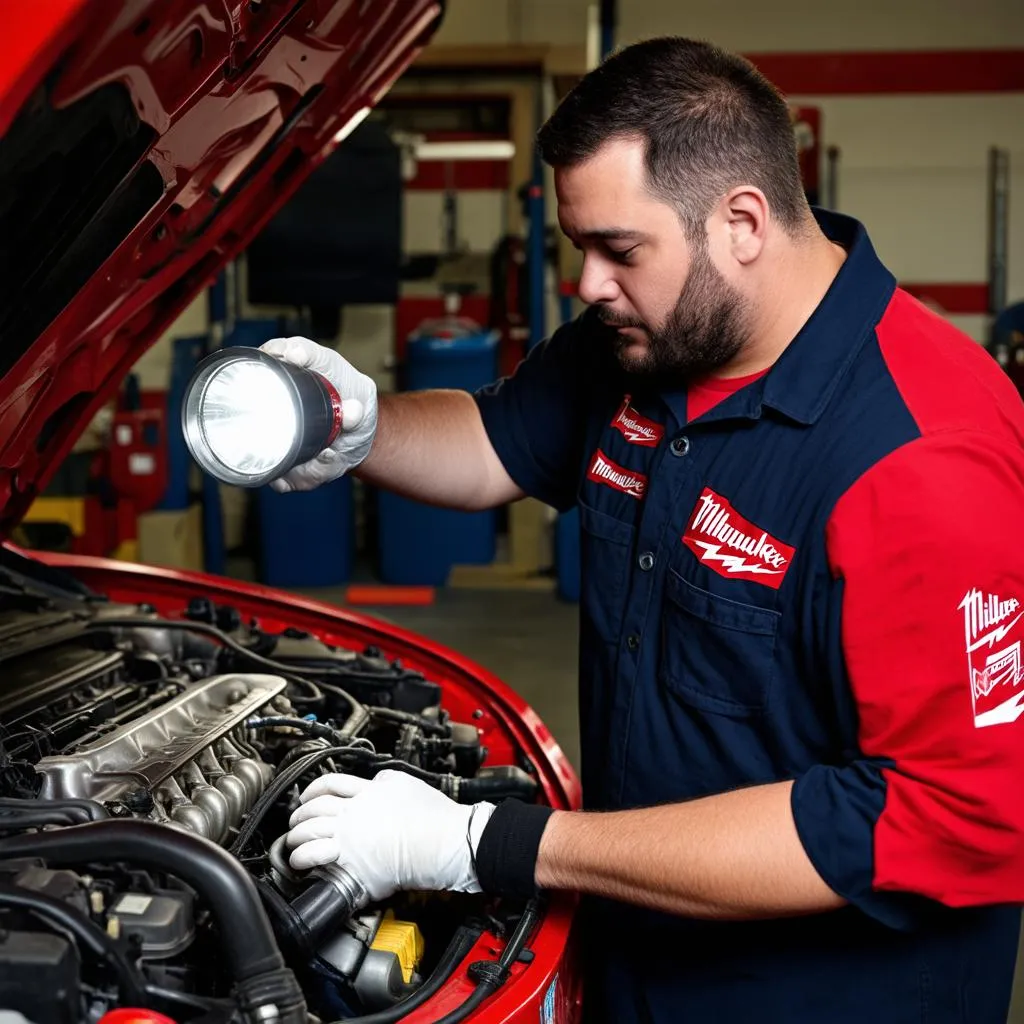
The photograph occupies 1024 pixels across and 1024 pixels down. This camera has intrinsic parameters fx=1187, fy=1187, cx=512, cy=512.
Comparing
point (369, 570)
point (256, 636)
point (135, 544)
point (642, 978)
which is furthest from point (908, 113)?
point (642, 978)

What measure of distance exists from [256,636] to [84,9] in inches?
58.6

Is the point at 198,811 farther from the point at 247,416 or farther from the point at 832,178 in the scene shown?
the point at 832,178

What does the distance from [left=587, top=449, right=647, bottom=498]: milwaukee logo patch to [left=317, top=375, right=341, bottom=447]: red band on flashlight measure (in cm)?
39

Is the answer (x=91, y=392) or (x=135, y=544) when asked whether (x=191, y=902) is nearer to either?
(x=91, y=392)

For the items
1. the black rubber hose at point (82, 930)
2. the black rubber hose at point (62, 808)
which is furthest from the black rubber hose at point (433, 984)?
the black rubber hose at point (62, 808)

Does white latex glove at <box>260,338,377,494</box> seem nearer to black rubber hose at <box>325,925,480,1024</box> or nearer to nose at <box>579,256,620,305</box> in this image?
nose at <box>579,256,620,305</box>

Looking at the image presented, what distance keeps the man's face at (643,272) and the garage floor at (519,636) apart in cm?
272

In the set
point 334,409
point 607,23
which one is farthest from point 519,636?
point 334,409

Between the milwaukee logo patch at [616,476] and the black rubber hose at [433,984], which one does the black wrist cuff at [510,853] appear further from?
the milwaukee logo patch at [616,476]

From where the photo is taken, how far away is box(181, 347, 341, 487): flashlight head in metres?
1.51

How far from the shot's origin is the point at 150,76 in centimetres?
120

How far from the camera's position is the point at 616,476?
175cm

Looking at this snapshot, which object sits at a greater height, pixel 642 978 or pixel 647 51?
pixel 647 51

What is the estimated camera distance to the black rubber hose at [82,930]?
3.50ft
